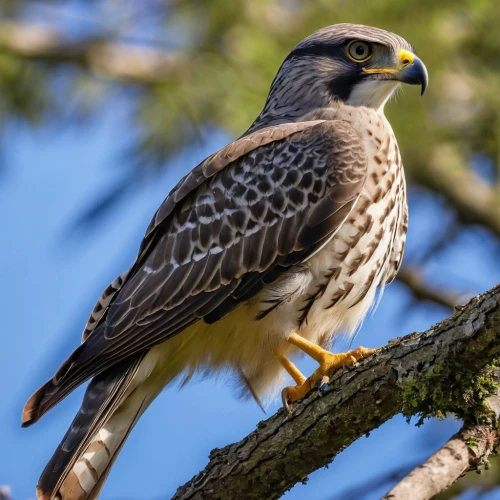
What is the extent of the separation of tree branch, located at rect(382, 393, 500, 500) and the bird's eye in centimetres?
243

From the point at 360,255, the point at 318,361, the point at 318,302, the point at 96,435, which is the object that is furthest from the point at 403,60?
the point at 96,435

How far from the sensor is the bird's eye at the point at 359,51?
560cm

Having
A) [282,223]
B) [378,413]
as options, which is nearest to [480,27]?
[282,223]

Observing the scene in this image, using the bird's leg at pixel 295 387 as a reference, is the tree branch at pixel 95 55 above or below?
above

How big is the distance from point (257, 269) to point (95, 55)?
5.13m

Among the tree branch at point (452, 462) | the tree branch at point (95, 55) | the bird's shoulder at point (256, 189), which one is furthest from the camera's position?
the tree branch at point (95, 55)

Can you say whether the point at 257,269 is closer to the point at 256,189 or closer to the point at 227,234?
the point at 227,234

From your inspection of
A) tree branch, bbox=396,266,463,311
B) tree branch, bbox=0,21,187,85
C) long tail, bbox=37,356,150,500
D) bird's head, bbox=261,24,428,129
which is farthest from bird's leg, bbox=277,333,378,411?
tree branch, bbox=0,21,187,85

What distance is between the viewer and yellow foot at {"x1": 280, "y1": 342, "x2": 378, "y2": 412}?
451 cm

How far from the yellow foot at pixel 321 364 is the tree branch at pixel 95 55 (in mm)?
5047

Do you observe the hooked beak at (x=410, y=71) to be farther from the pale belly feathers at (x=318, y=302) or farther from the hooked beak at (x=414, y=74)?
the pale belly feathers at (x=318, y=302)

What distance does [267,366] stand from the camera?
5.27 metres

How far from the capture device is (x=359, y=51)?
5.64 meters

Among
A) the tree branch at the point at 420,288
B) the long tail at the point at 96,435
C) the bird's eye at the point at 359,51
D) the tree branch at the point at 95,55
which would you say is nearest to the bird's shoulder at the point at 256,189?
the bird's eye at the point at 359,51
